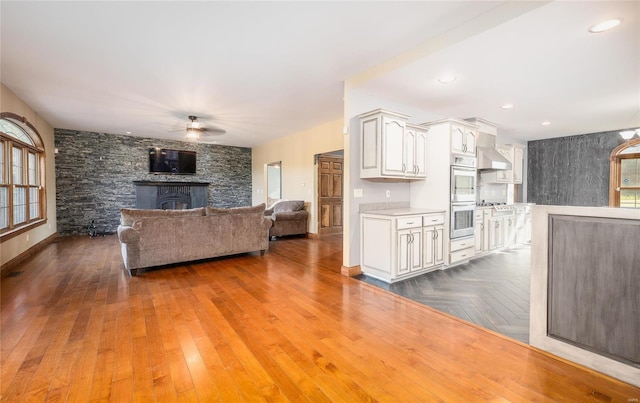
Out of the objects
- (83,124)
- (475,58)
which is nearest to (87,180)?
(83,124)

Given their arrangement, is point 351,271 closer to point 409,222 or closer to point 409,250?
point 409,250

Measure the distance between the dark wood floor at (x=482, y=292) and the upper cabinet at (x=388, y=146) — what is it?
1446 millimetres

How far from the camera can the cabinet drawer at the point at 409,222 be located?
11.5 feet

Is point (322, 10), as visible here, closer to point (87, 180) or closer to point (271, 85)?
point (271, 85)

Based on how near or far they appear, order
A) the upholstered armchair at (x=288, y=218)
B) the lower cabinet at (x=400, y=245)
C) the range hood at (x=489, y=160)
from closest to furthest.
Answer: the lower cabinet at (x=400, y=245) < the range hood at (x=489, y=160) < the upholstered armchair at (x=288, y=218)

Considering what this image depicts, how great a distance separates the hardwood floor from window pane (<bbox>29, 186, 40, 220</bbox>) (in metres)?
2.88

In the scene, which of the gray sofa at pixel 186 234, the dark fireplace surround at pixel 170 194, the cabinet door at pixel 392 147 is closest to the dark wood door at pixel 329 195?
the gray sofa at pixel 186 234

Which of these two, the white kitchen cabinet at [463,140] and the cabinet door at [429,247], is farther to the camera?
the white kitchen cabinet at [463,140]

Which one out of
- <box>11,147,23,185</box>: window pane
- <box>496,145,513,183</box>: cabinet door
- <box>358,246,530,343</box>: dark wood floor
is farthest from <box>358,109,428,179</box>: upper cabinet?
<box>11,147,23,185</box>: window pane

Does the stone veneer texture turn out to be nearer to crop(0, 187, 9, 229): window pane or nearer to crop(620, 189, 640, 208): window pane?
crop(0, 187, 9, 229): window pane

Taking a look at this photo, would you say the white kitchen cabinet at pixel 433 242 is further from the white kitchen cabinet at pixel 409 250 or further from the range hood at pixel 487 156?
the range hood at pixel 487 156

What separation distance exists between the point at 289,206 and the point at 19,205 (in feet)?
16.4

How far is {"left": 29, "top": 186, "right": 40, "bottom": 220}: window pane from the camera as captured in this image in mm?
5445

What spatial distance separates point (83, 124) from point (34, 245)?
9.74 ft
